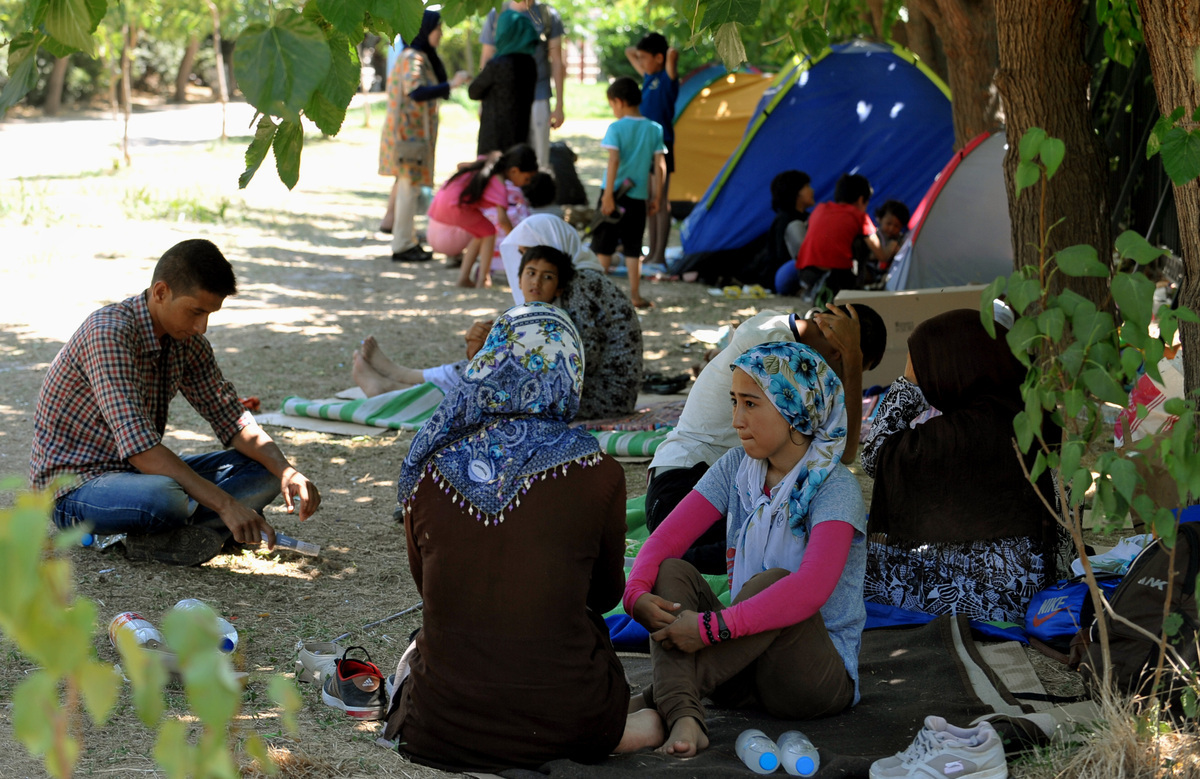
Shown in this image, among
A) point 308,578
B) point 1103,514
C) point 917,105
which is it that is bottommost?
point 308,578

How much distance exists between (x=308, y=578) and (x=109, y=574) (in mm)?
631

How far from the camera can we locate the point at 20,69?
250cm

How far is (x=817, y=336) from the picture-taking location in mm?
3900

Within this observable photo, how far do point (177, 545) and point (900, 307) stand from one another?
12.1ft

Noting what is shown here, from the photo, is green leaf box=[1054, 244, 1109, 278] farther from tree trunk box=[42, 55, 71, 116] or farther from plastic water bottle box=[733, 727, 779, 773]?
tree trunk box=[42, 55, 71, 116]

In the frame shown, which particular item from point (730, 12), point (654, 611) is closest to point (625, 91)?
point (730, 12)

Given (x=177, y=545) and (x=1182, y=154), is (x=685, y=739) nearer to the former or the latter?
(x=1182, y=154)

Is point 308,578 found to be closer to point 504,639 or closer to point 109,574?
point 109,574

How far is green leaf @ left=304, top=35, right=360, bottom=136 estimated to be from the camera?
225 cm

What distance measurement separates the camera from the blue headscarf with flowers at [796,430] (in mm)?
2750

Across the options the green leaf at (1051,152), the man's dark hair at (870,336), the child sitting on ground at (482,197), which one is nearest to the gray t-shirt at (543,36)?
the child sitting on ground at (482,197)

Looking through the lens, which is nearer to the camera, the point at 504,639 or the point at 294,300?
the point at 504,639

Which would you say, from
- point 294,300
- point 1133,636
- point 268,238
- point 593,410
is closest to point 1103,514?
point 1133,636

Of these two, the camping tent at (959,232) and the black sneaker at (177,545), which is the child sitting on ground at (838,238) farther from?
the black sneaker at (177,545)
